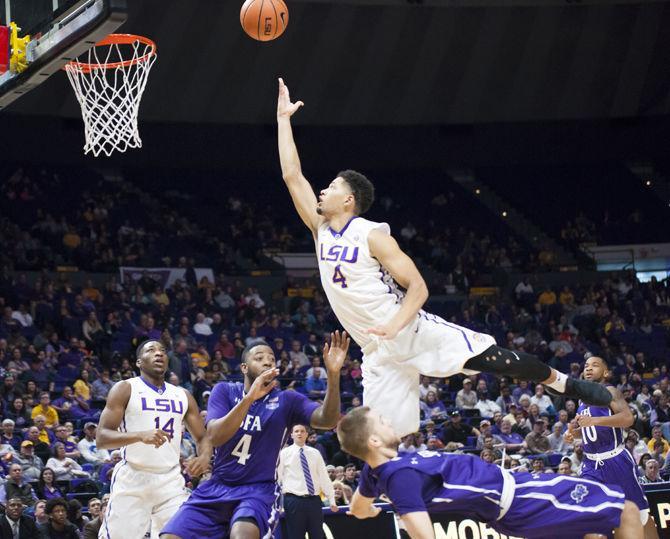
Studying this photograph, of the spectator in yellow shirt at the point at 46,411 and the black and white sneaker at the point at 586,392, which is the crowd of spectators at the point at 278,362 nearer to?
the spectator in yellow shirt at the point at 46,411

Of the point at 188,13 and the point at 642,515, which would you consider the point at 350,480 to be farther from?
the point at 188,13

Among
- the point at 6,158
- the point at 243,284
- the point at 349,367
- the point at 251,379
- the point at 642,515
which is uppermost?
the point at 6,158

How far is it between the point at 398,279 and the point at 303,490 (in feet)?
18.6

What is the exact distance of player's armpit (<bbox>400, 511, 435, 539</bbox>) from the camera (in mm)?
5797

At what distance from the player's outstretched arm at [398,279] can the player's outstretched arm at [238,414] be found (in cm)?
82

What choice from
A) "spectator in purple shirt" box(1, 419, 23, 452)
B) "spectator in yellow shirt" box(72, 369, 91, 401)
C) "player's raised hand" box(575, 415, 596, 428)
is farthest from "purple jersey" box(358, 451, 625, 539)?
"spectator in yellow shirt" box(72, 369, 91, 401)

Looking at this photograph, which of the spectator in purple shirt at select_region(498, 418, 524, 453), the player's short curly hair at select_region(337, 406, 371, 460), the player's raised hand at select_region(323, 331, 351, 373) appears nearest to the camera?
the player's short curly hair at select_region(337, 406, 371, 460)

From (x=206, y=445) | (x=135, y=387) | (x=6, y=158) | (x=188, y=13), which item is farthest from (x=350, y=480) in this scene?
(x=6, y=158)

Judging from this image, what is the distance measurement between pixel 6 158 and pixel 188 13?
639 centimetres

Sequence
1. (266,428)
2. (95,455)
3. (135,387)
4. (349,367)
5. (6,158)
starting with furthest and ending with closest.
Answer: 1. (6,158)
2. (349,367)
3. (95,455)
4. (135,387)
5. (266,428)

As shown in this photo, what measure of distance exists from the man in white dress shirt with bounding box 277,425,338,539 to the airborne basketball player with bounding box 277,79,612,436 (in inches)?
201

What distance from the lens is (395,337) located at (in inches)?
271

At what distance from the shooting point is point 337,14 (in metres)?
26.0

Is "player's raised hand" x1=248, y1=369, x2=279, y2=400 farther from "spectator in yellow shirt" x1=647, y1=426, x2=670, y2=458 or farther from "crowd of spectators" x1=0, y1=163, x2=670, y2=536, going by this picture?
"spectator in yellow shirt" x1=647, y1=426, x2=670, y2=458
